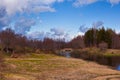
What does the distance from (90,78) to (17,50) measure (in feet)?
209

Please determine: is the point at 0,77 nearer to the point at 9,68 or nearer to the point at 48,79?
the point at 48,79

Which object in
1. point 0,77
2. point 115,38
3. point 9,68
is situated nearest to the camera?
point 0,77

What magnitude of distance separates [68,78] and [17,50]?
63962 mm

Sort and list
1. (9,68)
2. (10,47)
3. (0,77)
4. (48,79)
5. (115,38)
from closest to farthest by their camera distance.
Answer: (0,77) → (48,79) → (9,68) → (10,47) → (115,38)

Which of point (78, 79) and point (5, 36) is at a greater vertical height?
point (5, 36)

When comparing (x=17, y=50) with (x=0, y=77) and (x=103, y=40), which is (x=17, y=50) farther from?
(x=103, y=40)

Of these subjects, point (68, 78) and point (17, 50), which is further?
point (17, 50)

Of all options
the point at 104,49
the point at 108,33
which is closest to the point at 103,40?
the point at 108,33

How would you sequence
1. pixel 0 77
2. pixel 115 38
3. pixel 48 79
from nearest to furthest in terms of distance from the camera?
1. pixel 0 77
2. pixel 48 79
3. pixel 115 38

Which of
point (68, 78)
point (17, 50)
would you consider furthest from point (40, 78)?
point (17, 50)

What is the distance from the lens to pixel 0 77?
37.9 m

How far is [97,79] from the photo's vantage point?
161 feet

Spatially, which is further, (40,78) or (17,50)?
(17,50)

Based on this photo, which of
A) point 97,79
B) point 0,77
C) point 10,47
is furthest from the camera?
point 10,47
